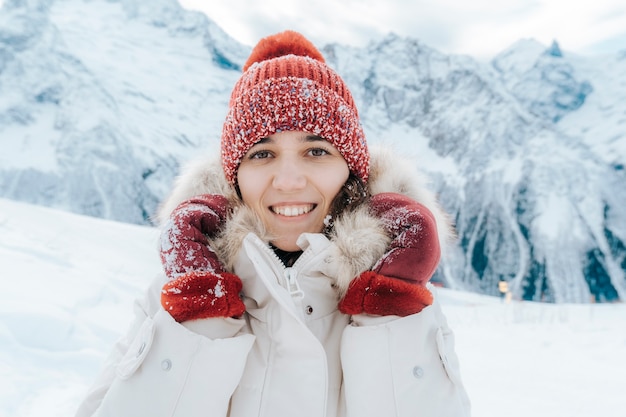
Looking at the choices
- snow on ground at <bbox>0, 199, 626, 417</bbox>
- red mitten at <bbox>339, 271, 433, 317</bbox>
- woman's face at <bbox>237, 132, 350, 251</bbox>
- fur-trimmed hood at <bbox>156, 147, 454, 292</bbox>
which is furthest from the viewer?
snow on ground at <bbox>0, 199, 626, 417</bbox>

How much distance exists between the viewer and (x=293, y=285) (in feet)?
4.86

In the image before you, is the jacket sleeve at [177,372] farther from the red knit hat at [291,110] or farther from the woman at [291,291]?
the red knit hat at [291,110]

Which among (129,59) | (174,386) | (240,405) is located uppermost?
(174,386)

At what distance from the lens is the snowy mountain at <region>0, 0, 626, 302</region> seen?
5494 cm

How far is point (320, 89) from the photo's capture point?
1.94 m

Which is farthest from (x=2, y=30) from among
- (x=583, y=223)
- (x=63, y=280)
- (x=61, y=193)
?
(x=583, y=223)

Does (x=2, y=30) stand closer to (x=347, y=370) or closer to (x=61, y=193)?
(x=61, y=193)

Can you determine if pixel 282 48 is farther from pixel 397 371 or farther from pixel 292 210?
pixel 397 371

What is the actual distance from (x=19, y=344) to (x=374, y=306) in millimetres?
2734

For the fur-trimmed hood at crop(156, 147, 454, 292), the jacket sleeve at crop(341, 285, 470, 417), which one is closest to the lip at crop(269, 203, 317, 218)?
the fur-trimmed hood at crop(156, 147, 454, 292)

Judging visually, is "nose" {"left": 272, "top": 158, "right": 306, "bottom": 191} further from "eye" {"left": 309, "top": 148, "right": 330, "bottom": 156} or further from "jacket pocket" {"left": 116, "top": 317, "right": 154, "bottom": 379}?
"jacket pocket" {"left": 116, "top": 317, "right": 154, "bottom": 379}

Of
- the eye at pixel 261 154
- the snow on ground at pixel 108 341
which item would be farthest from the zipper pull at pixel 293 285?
the snow on ground at pixel 108 341

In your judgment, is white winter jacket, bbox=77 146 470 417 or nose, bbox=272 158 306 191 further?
nose, bbox=272 158 306 191

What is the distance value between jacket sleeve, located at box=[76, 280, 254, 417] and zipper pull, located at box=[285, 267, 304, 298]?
0.77 feet
